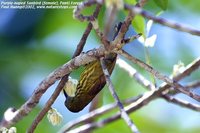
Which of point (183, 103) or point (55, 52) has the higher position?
point (55, 52)

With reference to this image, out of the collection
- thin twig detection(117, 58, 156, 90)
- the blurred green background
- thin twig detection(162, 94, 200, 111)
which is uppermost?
the blurred green background

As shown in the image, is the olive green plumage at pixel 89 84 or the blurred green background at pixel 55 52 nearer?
the olive green plumage at pixel 89 84

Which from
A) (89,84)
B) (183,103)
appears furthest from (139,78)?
(89,84)

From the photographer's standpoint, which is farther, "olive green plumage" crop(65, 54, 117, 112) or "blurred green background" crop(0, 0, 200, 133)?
"blurred green background" crop(0, 0, 200, 133)

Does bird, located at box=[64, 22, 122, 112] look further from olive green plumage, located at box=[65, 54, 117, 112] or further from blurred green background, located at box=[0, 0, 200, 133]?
blurred green background, located at box=[0, 0, 200, 133]

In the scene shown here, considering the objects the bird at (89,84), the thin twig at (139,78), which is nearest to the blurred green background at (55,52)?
the thin twig at (139,78)

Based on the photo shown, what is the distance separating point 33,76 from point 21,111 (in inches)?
51.4

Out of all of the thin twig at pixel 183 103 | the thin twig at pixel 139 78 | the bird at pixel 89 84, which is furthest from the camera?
the thin twig at pixel 139 78

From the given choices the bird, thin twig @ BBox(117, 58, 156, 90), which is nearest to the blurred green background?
thin twig @ BBox(117, 58, 156, 90)

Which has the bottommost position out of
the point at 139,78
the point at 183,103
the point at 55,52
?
the point at 183,103

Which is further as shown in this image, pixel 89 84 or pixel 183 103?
pixel 183 103

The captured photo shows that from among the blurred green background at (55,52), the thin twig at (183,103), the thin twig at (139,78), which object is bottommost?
the thin twig at (183,103)

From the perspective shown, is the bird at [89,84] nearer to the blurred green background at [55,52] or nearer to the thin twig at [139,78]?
the thin twig at [139,78]

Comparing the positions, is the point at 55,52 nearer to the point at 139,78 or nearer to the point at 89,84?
the point at 139,78
